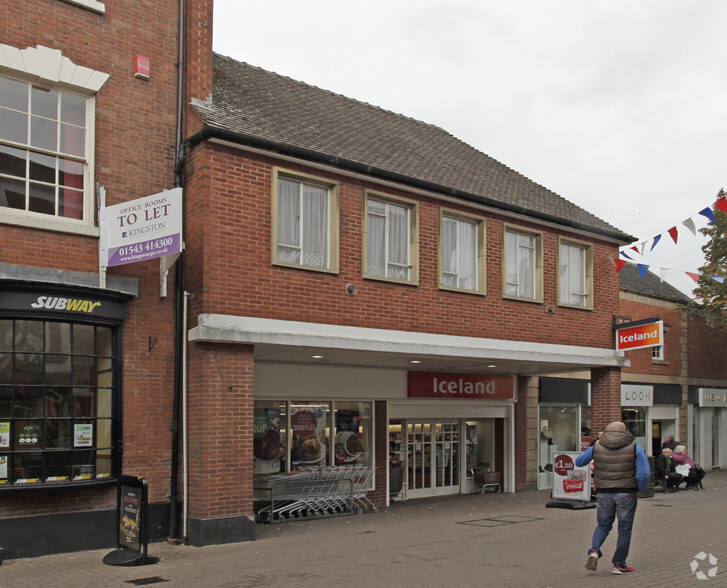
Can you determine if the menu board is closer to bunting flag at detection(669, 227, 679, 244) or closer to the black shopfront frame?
the black shopfront frame

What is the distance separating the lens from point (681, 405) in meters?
26.1

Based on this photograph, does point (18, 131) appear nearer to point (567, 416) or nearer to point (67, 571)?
point (67, 571)

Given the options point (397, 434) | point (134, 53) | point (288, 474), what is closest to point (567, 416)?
point (397, 434)

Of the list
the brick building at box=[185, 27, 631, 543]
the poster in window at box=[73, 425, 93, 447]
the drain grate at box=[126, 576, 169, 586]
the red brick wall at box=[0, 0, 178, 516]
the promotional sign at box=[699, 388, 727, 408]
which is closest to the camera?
the drain grate at box=[126, 576, 169, 586]

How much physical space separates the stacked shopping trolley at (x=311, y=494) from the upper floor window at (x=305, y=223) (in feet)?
13.1

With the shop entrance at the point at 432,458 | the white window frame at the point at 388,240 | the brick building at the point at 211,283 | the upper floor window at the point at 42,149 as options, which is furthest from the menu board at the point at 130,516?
the shop entrance at the point at 432,458

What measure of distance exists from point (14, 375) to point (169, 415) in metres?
2.29

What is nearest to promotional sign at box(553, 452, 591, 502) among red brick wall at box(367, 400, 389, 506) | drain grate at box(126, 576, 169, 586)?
red brick wall at box(367, 400, 389, 506)

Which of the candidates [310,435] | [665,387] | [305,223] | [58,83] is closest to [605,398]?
[310,435]

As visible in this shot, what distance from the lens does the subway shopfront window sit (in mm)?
10172

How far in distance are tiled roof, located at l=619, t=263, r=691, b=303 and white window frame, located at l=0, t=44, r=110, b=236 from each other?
→ 17.0m

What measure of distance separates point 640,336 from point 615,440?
8.66 m

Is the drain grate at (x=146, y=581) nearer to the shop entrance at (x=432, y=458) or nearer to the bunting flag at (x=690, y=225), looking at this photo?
the shop entrance at (x=432, y=458)

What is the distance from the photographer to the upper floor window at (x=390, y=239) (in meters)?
13.7
